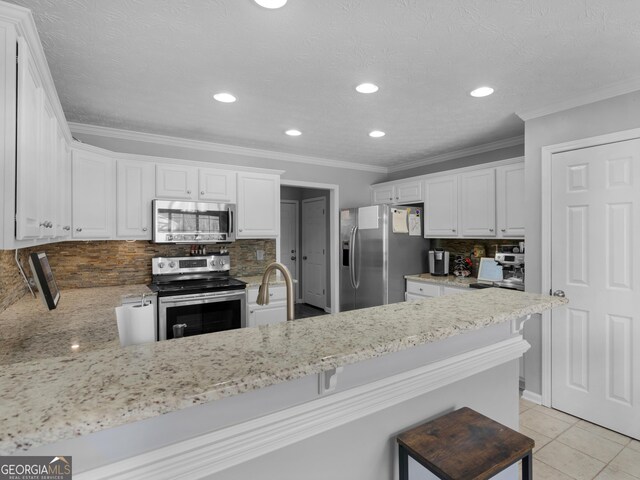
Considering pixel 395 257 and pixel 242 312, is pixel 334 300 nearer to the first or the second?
pixel 395 257

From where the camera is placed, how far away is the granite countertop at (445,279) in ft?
12.6

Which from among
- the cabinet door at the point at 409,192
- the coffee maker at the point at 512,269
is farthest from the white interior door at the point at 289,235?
the coffee maker at the point at 512,269

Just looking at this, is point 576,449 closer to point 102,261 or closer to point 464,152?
point 464,152

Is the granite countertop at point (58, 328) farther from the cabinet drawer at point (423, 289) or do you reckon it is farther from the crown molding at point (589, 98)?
the crown molding at point (589, 98)

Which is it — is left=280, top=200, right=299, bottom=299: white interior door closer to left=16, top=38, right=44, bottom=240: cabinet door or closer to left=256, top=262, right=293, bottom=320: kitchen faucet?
left=16, top=38, right=44, bottom=240: cabinet door

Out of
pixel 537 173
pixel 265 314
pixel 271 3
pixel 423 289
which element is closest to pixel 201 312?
pixel 265 314

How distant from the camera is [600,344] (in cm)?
259

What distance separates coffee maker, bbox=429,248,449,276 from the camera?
440cm

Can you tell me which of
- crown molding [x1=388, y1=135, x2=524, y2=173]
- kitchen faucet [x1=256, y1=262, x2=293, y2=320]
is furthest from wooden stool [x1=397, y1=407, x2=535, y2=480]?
crown molding [x1=388, y1=135, x2=524, y2=173]

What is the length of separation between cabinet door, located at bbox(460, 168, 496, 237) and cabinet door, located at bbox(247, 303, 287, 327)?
88.0 inches

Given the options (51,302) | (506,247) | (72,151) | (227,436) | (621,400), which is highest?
(72,151)

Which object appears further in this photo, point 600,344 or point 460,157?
point 460,157

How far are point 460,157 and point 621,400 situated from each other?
291 cm

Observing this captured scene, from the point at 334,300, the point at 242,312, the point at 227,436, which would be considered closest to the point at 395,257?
the point at 334,300
